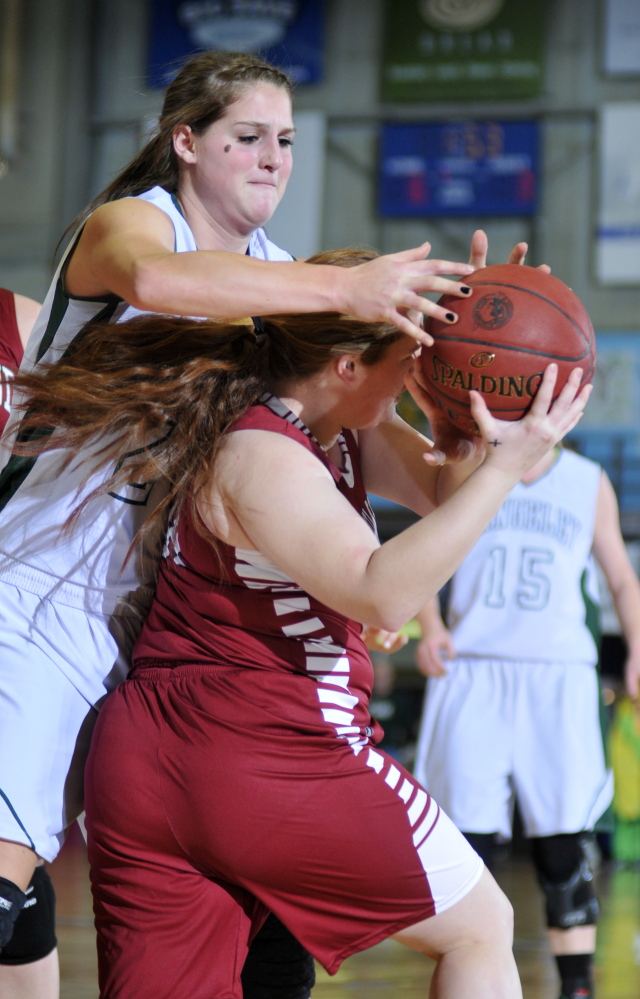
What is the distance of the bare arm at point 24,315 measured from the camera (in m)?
2.69

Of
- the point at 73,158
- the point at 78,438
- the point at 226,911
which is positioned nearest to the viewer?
the point at 226,911

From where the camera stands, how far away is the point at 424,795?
1.74 metres

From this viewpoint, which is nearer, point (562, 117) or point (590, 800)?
point (590, 800)

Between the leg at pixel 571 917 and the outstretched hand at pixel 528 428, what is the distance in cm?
199

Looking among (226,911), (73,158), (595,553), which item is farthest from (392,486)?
(73,158)

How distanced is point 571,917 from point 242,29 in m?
10.3

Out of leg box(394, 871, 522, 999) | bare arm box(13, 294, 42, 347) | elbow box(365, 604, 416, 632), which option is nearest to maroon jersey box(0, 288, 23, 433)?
bare arm box(13, 294, 42, 347)

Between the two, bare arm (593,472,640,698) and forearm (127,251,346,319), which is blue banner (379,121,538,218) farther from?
forearm (127,251,346,319)

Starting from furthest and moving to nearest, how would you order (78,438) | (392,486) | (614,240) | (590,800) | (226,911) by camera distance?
1. (614,240)
2. (590,800)
3. (392,486)
4. (78,438)
5. (226,911)

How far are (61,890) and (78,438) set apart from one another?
163 inches

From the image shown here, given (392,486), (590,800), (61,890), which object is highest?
(392,486)

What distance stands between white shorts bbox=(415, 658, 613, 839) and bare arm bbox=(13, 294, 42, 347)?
183 centimetres

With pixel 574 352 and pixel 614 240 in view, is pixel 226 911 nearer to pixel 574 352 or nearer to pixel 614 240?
pixel 574 352

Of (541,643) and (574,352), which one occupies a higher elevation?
(574,352)
